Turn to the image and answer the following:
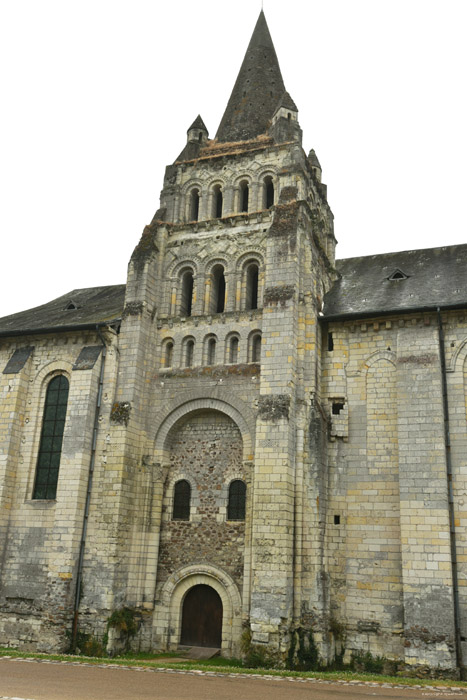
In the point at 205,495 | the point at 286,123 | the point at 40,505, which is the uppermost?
the point at 286,123

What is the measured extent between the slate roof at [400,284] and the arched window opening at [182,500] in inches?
289

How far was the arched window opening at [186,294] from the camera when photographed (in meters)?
22.6

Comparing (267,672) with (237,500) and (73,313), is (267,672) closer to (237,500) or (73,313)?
(237,500)

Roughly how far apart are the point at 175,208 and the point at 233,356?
7012 mm

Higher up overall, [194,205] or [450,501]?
[194,205]

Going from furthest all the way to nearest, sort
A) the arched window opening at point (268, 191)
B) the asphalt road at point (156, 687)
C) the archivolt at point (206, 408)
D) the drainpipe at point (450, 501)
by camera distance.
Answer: the arched window opening at point (268, 191) → the archivolt at point (206, 408) → the drainpipe at point (450, 501) → the asphalt road at point (156, 687)

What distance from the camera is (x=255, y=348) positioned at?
2047 cm

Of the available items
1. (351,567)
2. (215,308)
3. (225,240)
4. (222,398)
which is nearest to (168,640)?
(351,567)

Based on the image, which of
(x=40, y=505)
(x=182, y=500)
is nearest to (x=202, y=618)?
(x=182, y=500)

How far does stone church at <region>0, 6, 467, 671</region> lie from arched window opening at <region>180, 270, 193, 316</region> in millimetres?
114

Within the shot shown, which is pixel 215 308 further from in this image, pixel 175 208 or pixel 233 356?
pixel 175 208

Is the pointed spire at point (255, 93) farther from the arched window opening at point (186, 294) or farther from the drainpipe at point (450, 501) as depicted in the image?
the drainpipe at point (450, 501)

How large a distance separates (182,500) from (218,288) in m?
7.82

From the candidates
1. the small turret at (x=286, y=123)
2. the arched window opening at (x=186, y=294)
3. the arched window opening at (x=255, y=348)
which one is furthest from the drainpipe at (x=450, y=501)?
the small turret at (x=286, y=123)
